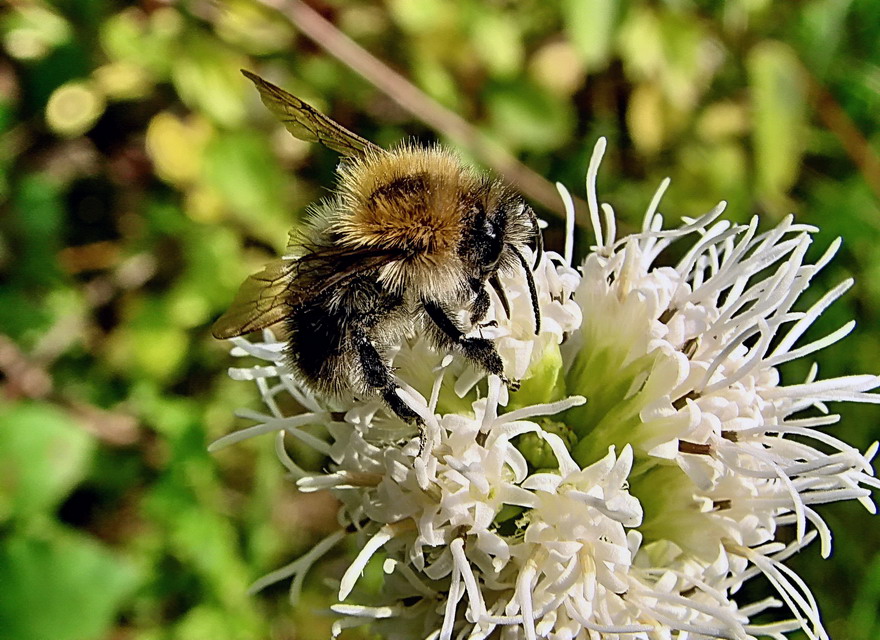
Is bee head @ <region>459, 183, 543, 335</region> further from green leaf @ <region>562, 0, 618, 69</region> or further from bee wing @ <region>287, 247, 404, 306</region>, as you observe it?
green leaf @ <region>562, 0, 618, 69</region>

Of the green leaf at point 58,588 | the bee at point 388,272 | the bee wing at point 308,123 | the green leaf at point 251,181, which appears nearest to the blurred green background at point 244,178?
the green leaf at point 251,181

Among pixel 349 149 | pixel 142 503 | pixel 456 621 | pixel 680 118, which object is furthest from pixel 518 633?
pixel 680 118

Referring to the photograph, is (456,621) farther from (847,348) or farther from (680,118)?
(680,118)

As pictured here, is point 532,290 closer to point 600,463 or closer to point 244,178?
point 600,463

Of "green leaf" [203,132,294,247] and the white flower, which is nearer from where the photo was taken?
the white flower

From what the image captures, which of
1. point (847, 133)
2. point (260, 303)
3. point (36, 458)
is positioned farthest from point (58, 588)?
point (847, 133)

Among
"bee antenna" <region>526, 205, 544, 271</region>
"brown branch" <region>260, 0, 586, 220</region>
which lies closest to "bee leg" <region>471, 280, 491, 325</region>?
"bee antenna" <region>526, 205, 544, 271</region>
